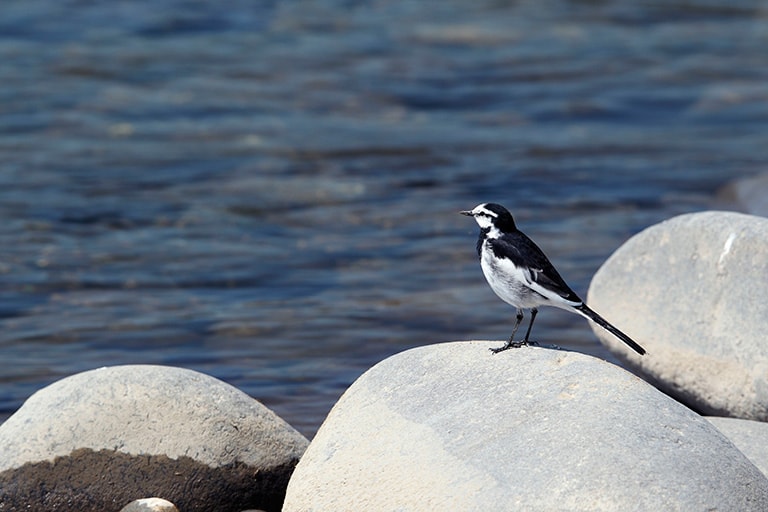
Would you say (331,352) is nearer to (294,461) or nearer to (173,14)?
(294,461)

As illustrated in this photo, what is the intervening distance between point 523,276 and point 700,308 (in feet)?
5.01

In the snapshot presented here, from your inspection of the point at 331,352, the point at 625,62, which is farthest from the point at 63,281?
the point at 625,62

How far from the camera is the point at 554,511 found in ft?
14.8

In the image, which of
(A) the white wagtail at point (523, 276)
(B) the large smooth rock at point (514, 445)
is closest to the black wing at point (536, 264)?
(A) the white wagtail at point (523, 276)

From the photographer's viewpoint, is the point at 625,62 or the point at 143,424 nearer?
the point at 143,424

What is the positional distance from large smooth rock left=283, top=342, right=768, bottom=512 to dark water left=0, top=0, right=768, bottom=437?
2.39 m

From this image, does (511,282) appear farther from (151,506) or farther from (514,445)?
(151,506)

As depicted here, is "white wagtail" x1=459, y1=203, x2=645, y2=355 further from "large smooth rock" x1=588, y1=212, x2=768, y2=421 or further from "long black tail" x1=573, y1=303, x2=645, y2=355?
"large smooth rock" x1=588, y1=212, x2=768, y2=421

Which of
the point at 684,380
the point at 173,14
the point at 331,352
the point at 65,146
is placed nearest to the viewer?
the point at 684,380

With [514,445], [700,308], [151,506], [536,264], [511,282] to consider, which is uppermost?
[536,264]

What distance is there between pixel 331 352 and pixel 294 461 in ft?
8.98

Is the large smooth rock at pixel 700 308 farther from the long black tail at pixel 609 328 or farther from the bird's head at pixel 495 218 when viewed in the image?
the bird's head at pixel 495 218

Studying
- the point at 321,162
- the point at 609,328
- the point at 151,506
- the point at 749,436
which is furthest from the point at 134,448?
the point at 321,162

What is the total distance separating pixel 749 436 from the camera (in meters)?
5.95
